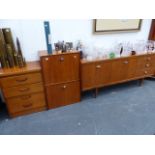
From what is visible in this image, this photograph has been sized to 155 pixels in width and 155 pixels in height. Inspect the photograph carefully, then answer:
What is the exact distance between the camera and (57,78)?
2.00 meters

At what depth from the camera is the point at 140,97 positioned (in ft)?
7.97

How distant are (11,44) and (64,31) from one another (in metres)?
0.78

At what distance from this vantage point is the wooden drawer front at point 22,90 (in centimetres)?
183

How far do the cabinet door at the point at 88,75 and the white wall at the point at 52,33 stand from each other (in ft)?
1.57

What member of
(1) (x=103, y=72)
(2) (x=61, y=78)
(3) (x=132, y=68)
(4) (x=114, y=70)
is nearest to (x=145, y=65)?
(3) (x=132, y=68)

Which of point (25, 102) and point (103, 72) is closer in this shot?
point (25, 102)

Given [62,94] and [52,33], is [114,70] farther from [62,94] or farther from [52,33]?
[52,33]

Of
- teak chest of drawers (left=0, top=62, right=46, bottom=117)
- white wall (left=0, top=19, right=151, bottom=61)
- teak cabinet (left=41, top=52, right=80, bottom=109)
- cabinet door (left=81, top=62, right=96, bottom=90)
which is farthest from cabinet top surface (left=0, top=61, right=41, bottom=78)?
cabinet door (left=81, top=62, right=96, bottom=90)

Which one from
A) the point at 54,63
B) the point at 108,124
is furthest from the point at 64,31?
the point at 108,124

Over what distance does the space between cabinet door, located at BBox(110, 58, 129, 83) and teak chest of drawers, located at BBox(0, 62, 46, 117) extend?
1.17m

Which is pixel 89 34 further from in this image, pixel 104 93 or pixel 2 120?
pixel 2 120

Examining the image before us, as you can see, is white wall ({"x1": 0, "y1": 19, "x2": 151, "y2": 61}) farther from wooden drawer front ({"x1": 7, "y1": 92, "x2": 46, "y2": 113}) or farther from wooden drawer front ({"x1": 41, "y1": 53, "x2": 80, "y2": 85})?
wooden drawer front ({"x1": 7, "y1": 92, "x2": 46, "y2": 113})

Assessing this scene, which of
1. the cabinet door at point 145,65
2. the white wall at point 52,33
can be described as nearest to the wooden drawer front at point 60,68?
the white wall at point 52,33

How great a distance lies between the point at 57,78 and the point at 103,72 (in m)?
0.75
